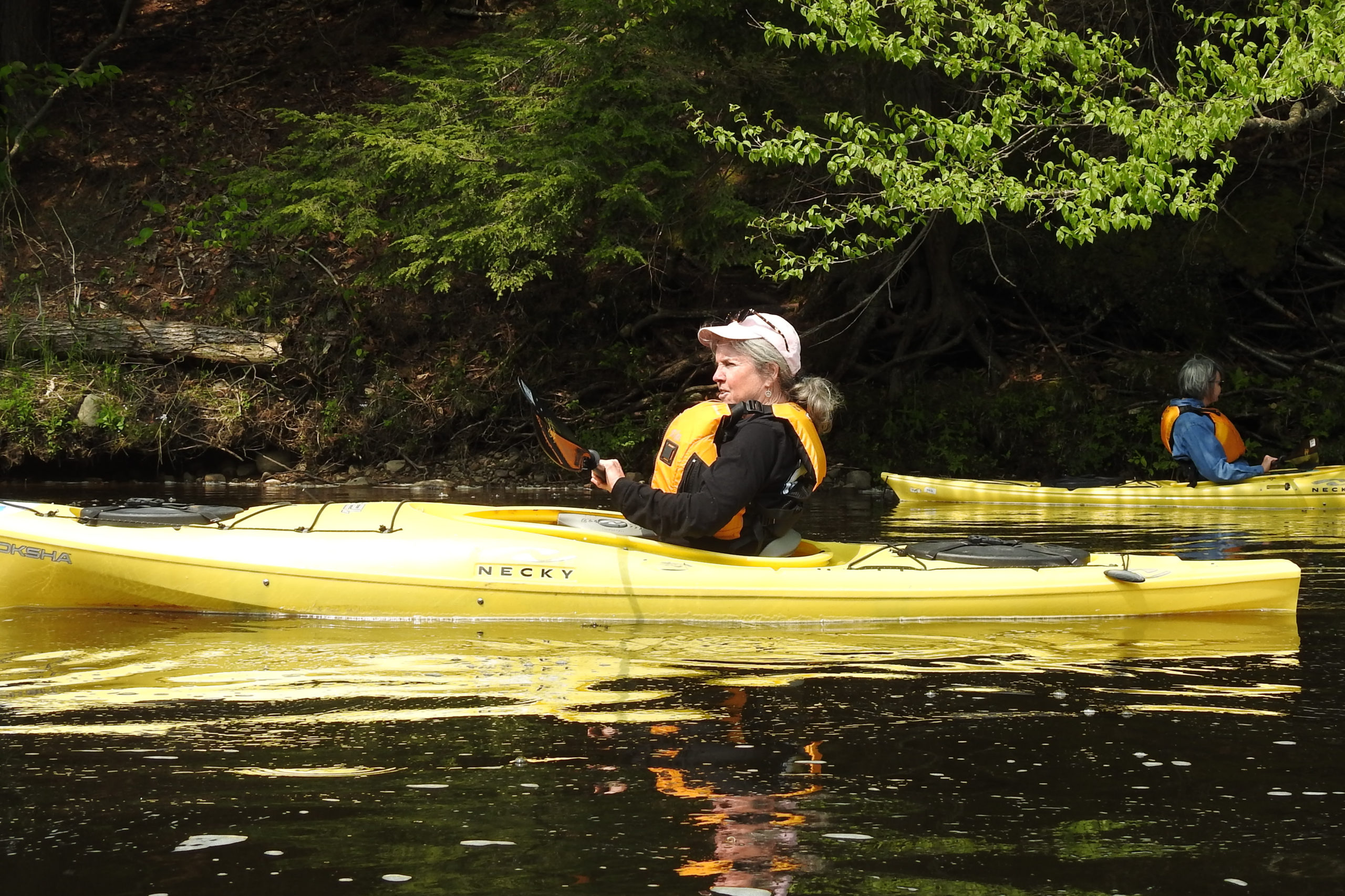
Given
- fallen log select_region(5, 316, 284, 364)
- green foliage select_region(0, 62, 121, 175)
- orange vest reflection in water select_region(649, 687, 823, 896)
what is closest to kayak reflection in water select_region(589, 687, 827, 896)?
Result: orange vest reflection in water select_region(649, 687, 823, 896)

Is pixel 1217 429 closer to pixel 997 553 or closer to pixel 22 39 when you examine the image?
pixel 997 553

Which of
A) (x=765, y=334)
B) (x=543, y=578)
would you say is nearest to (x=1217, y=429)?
(x=765, y=334)

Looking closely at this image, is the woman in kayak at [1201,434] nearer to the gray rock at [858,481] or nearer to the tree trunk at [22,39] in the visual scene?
the gray rock at [858,481]

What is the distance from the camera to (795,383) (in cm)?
504

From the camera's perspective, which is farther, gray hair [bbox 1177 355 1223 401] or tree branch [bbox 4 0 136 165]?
tree branch [bbox 4 0 136 165]

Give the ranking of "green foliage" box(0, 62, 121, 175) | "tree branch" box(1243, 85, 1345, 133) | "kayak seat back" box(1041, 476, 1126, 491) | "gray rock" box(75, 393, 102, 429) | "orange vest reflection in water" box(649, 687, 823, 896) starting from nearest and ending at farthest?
"orange vest reflection in water" box(649, 687, 823, 896) < "tree branch" box(1243, 85, 1345, 133) < "kayak seat back" box(1041, 476, 1126, 491) < "gray rock" box(75, 393, 102, 429) < "green foliage" box(0, 62, 121, 175)

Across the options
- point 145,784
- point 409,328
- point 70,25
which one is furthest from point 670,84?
point 70,25

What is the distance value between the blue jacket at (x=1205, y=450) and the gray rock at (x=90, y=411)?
829cm

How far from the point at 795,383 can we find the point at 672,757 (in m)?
2.05

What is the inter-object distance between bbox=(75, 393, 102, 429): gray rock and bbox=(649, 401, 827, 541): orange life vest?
26.6 feet

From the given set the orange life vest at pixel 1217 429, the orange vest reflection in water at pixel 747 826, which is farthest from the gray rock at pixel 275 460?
the orange vest reflection in water at pixel 747 826

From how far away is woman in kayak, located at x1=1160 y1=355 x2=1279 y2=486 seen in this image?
29.3ft

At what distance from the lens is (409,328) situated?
13.5 metres

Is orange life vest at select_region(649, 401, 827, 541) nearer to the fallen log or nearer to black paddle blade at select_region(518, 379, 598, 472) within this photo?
black paddle blade at select_region(518, 379, 598, 472)
